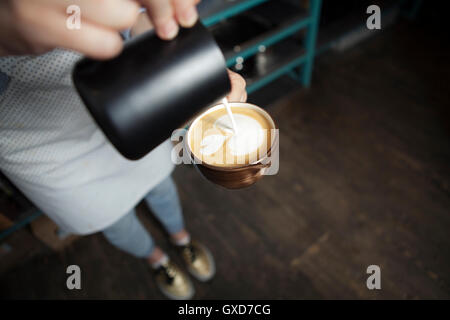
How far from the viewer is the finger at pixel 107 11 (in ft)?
1.15

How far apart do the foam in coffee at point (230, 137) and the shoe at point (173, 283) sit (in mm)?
1244

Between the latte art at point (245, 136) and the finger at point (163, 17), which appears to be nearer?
the finger at point (163, 17)

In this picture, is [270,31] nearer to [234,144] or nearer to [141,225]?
[141,225]

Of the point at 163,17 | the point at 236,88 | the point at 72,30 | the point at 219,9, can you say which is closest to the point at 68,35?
the point at 72,30

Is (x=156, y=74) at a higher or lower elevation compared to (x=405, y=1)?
higher

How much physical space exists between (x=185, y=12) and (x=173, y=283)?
1.59m

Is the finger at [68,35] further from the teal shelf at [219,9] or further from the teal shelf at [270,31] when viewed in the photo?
the teal shelf at [219,9]

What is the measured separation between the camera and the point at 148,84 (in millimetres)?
392

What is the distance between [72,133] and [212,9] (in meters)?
1.13

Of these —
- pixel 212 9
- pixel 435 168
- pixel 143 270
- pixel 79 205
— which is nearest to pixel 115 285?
pixel 143 270

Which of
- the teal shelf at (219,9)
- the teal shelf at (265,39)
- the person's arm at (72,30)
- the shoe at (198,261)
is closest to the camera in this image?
the person's arm at (72,30)

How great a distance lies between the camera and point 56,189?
93cm

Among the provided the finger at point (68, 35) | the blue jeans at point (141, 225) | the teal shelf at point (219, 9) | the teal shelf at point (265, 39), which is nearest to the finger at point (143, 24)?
the finger at point (68, 35)
